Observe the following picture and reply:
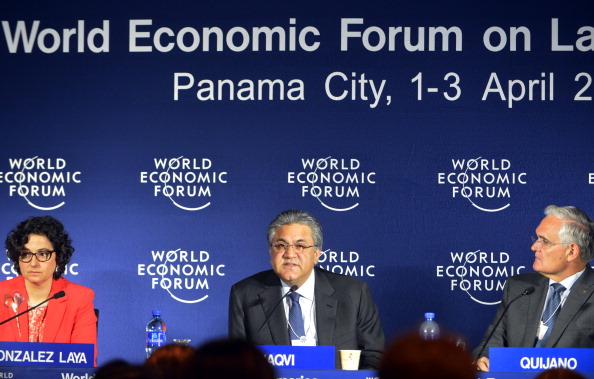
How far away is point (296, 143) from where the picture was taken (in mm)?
5266

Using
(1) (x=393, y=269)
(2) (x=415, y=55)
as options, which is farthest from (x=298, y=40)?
(1) (x=393, y=269)

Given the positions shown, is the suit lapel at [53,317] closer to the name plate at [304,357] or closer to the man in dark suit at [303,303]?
the man in dark suit at [303,303]

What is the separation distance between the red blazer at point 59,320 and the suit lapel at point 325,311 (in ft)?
3.87

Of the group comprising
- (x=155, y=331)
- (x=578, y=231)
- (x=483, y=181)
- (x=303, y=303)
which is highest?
(x=483, y=181)

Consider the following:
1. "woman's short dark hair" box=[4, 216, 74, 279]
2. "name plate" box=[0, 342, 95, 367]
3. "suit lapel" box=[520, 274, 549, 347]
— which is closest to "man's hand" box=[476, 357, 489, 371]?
"suit lapel" box=[520, 274, 549, 347]

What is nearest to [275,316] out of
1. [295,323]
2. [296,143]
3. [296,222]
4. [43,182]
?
[295,323]

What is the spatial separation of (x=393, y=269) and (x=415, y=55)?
1.24 metres

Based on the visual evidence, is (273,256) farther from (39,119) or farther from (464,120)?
(39,119)

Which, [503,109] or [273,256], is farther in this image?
[503,109]

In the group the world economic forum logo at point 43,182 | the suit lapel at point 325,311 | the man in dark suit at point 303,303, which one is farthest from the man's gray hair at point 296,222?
the world economic forum logo at point 43,182

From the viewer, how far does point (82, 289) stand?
4.79 meters

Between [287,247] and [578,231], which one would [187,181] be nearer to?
[287,247]

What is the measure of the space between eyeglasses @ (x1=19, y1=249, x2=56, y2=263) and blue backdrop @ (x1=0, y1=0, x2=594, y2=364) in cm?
60

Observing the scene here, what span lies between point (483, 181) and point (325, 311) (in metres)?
1.32
